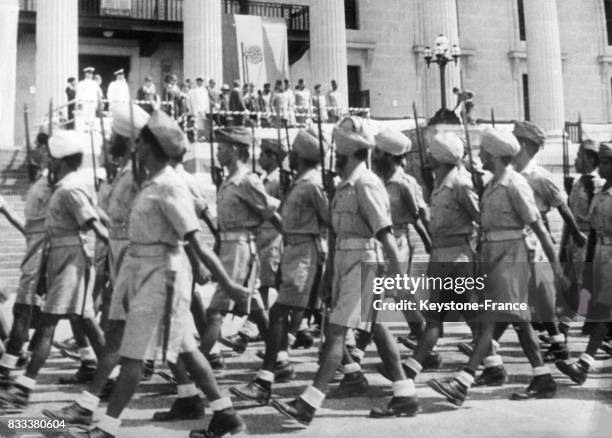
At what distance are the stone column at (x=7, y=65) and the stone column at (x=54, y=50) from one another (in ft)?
4.94

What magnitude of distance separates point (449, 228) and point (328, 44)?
827 inches

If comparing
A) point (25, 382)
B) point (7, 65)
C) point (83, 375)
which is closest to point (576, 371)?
point (83, 375)

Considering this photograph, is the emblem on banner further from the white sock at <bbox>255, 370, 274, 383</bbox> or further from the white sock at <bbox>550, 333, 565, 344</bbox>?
the white sock at <bbox>255, 370, 274, 383</bbox>

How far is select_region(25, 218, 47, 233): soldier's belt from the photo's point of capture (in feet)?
22.7

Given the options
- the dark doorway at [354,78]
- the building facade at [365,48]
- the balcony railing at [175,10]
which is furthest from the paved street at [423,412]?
the dark doorway at [354,78]

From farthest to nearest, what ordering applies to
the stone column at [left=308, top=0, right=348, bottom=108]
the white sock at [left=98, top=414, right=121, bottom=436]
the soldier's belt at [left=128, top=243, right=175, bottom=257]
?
the stone column at [left=308, top=0, right=348, bottom=108]
the soldier's belt at [left=128, top=243, right=175, bottom=257]
the white sock at [left=98, top=414, right=121, bottom=436]

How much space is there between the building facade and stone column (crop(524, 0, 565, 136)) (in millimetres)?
35

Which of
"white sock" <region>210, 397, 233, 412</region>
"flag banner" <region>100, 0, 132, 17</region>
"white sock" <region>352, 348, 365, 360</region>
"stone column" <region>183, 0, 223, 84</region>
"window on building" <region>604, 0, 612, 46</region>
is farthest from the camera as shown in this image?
"window on building" <region>604, 0, 612, 46</region>

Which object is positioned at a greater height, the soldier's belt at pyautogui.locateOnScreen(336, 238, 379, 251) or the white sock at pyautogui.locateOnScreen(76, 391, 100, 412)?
the soldier's belt at pyautogui.locateOnScreen(336, 238, 379, 251)

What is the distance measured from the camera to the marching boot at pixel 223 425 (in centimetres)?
496

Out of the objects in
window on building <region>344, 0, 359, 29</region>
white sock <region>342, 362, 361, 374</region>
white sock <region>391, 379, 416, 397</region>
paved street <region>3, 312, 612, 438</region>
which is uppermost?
window on building <region>344, 0, 359, 29</region>

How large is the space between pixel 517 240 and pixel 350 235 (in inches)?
57.5

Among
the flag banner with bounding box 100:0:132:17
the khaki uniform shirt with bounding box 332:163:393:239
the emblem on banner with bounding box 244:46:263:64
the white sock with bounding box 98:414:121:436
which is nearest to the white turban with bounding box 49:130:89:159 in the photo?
the khaki uniform shirt with bounding box 332:163:393:239

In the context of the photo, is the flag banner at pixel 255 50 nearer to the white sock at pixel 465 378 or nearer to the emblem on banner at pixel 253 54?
the emblem on banner at pixel 253 54
